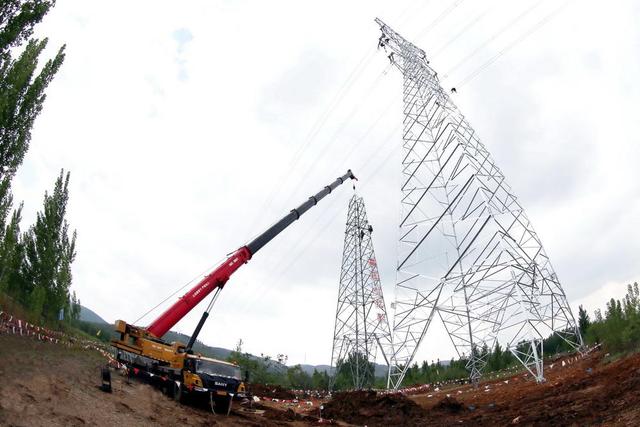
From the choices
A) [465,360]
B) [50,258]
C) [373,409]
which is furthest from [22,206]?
[465,360]

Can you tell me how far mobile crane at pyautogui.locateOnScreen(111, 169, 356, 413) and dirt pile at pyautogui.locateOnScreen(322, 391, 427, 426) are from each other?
408cm

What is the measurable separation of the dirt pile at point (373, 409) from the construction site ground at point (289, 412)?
0.13 feet

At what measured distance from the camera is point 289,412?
18.1 m

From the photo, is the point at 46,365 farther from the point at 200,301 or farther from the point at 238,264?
the point at 238,264

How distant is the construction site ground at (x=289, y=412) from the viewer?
924 cm

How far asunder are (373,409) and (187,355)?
23.8 ft

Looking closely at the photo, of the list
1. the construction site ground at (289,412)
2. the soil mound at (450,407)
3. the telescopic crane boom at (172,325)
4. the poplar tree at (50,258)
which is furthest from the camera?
the poplar tree at (50,258)

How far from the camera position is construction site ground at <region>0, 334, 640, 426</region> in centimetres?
924

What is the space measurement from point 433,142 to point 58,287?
74.6 feet

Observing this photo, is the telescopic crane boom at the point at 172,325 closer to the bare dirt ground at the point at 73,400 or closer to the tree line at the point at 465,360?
the bare dirt ground at the point at 73,400

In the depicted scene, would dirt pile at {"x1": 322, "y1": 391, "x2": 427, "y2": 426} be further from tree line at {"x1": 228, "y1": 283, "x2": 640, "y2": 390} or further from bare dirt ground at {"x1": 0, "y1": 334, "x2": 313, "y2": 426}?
tree line at {"x1": 228, "y1": 283, "x2": 640, "y2": 390}

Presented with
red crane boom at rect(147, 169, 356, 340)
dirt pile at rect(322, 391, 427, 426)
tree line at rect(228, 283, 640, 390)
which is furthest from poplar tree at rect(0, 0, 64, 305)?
tree line at rect(228, 283, 640, 390)

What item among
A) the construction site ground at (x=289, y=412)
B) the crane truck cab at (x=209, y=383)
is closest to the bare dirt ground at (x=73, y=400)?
the construction site ground at (x=289, y=412)

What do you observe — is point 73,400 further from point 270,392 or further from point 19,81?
point 270,392
